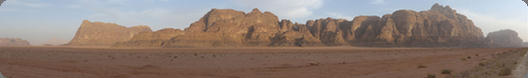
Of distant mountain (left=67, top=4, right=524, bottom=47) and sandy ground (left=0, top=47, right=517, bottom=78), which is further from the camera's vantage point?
distant mountain (left=67, top=4, right=524, bottom=47)

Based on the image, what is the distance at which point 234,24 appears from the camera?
138 meters

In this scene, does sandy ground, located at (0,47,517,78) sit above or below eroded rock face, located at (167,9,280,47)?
below

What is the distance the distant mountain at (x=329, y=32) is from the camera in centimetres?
11925

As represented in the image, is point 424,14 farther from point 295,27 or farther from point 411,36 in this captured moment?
point 295,27

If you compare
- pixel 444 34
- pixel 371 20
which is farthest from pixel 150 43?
pixel 444 34

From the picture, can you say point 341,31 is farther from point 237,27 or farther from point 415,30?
point 237,27

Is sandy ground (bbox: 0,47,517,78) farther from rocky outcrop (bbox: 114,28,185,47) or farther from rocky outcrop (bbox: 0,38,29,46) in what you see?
rocky outcrop (bbox: 0,38,29,46)

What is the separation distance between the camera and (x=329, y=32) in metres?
138

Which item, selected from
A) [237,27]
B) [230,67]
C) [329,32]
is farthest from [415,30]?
[230,67]

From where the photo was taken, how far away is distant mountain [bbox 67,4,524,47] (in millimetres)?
119250

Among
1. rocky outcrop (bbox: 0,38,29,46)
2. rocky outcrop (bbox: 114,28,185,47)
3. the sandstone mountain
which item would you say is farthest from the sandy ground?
rocky outcrop (bbox: 0,38,29,46)

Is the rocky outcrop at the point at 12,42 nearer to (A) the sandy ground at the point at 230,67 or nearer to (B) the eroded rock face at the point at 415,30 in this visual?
(B) the eroded rock face at the point at 415,30

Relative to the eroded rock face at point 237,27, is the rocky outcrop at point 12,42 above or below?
below

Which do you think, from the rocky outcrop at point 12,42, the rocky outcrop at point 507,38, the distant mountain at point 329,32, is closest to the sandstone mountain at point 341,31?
the distant mountain at point 329,32
